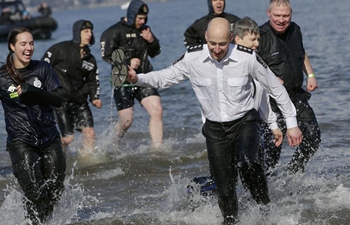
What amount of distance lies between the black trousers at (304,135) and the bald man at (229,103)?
1.17 meters

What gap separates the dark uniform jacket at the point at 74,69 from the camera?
30.2 ft

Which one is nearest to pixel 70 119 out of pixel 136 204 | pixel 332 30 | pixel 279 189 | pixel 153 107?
pixel 153 107

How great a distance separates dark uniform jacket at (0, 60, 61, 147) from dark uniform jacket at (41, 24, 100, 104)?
9.80 ft

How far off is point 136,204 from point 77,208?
2.64 ft

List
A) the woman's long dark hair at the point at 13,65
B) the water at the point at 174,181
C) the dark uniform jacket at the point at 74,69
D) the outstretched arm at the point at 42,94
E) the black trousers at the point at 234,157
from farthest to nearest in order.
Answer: the dark uniform jacket at the point at 74,69, the water at the point at 174,181, the woman's long dark hair at the point at 13,65, the outstretched arm at the point at 42,94, the black trousers at the point at 234,157

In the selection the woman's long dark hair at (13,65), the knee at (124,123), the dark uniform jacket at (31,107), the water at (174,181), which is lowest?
the water at (174,181)

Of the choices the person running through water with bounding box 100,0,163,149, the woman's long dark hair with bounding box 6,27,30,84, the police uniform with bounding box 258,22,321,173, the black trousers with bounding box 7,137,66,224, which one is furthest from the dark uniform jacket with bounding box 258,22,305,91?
the person running through water with bounding box 100,0,163,149

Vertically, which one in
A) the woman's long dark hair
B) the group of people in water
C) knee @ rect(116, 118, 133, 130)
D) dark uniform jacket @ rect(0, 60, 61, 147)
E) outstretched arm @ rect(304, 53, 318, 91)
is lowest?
the group of people in water

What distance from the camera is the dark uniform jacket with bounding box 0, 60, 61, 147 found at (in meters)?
6.04

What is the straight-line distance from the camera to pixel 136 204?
7738mm

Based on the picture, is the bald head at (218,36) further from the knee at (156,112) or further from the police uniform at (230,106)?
the knee at (156,112)

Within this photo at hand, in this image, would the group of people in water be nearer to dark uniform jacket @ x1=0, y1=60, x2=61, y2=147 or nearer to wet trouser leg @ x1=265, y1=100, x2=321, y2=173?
wet trouser leg @ x1=265, y1=100, x2=321, y2=173

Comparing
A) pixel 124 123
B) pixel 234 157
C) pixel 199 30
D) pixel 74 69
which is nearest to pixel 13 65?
pixel 234 157

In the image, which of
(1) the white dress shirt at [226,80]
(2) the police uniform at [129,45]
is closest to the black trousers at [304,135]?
(1) the white dress shirt at [226,80]
